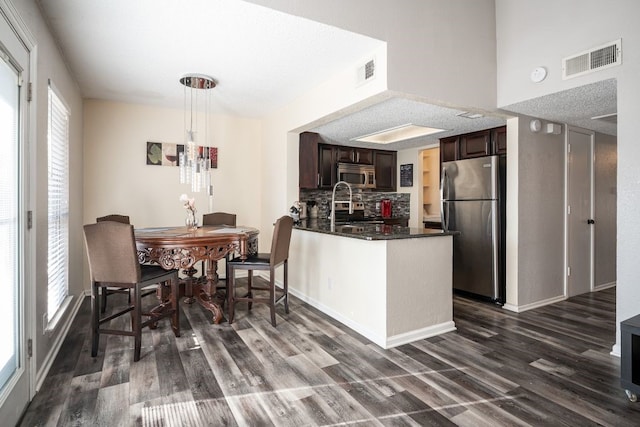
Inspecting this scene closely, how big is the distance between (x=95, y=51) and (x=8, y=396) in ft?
8.32

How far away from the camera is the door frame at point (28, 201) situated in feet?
5.91

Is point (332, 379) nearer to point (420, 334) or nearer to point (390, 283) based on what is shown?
point (390, 283)

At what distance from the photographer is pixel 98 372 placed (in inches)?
88.4

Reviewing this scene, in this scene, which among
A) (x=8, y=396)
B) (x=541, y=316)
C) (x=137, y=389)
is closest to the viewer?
(x=8, y=396)

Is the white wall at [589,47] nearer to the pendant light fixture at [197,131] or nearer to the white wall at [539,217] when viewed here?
the white wall at [539,217]

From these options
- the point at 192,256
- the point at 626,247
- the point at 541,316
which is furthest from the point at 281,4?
the point at 541,316

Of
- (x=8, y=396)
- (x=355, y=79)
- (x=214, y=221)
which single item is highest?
(x=355, y=79)

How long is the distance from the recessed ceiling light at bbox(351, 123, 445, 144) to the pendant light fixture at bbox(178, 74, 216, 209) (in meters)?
2.05

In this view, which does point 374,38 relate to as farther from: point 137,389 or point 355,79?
point 137,389

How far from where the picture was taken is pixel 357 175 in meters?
5.36

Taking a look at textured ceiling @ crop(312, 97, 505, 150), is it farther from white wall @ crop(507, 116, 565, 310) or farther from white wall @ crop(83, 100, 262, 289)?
white wall @ crop(83, 100, 262, 289)

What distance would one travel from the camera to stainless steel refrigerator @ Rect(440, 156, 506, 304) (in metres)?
3.82

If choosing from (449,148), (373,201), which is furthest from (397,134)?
(373,201)

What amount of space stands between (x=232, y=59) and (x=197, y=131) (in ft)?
6.38
